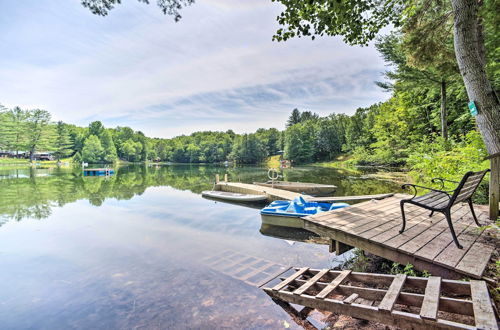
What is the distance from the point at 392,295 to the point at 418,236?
172cm

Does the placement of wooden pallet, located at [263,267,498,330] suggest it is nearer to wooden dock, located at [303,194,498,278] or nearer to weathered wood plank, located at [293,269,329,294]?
weathered wood plank, located at [293,269,329,294]

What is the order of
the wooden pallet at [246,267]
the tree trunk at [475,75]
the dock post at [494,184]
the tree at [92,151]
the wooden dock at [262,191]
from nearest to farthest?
the tree trunk at [475,75] → the dock post at [494,184] → the wooden pallet at [246,267] → the wooden dock at [262,191] → the tree at [92,151]

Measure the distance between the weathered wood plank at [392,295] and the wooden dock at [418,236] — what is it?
1.72 ft

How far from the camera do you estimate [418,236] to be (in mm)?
3703

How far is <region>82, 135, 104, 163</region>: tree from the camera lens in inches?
2689

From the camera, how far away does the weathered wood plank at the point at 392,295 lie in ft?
7.31

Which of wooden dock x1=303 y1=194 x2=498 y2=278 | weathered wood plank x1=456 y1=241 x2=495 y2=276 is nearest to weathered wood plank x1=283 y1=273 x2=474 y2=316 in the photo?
weathered wood plank x1=456 y1=241 x2=495 y2=276

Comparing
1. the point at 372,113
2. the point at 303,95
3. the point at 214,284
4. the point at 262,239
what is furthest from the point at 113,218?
the point at 303,95

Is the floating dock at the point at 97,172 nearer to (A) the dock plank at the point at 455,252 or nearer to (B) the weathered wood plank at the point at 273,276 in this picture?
(B) the weathered wood plank at the point at 273,276

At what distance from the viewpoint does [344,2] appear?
3.27m

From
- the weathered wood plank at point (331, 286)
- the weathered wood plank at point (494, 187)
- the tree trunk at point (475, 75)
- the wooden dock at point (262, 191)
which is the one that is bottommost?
the wooden dock at point (262, 191)

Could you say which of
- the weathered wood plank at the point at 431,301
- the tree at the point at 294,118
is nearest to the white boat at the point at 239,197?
the weathered wood plank at the point at 431,301

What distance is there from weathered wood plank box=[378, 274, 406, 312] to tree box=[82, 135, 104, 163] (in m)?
80.3

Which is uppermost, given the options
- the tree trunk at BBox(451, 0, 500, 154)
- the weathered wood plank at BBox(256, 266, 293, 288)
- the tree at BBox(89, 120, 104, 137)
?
the tree at BBox(89, 120, 104, 137)
